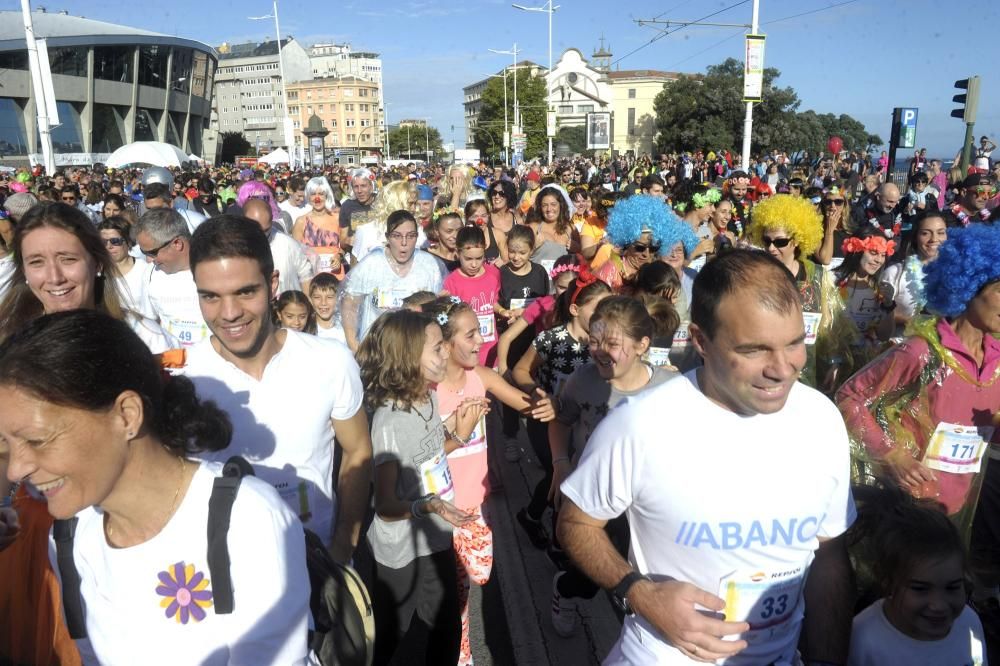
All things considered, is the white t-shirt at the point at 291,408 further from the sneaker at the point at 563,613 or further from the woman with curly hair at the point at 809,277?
the woman with curly hair at the point at 809,277

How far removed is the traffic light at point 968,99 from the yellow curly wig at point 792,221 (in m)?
7.51

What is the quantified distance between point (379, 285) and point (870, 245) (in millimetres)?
3783

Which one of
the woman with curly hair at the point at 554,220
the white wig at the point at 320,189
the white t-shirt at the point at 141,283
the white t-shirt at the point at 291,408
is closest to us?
the white t-shirt at the point at 291,408

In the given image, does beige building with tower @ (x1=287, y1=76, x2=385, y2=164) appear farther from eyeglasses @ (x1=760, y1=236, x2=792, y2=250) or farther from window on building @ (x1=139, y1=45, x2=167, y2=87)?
eyeglasses @ (x1=760, y1=236, x2=792, y2=250)

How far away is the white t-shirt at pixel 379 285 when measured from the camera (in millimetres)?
5113

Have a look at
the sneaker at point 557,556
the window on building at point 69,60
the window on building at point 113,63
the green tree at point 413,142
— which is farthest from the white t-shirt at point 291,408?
the green tree at point 413,142

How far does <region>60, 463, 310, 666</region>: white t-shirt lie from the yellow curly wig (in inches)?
168

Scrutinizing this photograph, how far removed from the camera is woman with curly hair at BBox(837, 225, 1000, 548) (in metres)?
2.81

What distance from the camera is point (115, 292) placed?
9.60 feet

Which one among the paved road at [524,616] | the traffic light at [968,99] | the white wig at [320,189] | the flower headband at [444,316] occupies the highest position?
the traffic light at [968,99]

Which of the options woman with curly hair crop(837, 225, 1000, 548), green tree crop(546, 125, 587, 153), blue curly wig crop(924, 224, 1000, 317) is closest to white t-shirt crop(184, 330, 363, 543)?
woman with curly hair crop(837, 225, 1000, 548)

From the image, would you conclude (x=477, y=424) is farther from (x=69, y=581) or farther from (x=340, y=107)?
(x=340, y=107)

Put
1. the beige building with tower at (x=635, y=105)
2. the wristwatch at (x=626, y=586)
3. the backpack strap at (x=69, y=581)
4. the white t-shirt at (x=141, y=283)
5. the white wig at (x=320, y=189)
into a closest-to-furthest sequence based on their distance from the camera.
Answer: the backpack strap at (x=69, y=581)
the wristwatch at (x=626, y=586)
the white t-shirt at (x=141, y=283)
the white wig at (x=320, y=189)
the beige building with tower at (x=635, y=105)

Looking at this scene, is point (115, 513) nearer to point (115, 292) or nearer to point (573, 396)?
point (115, 292)
